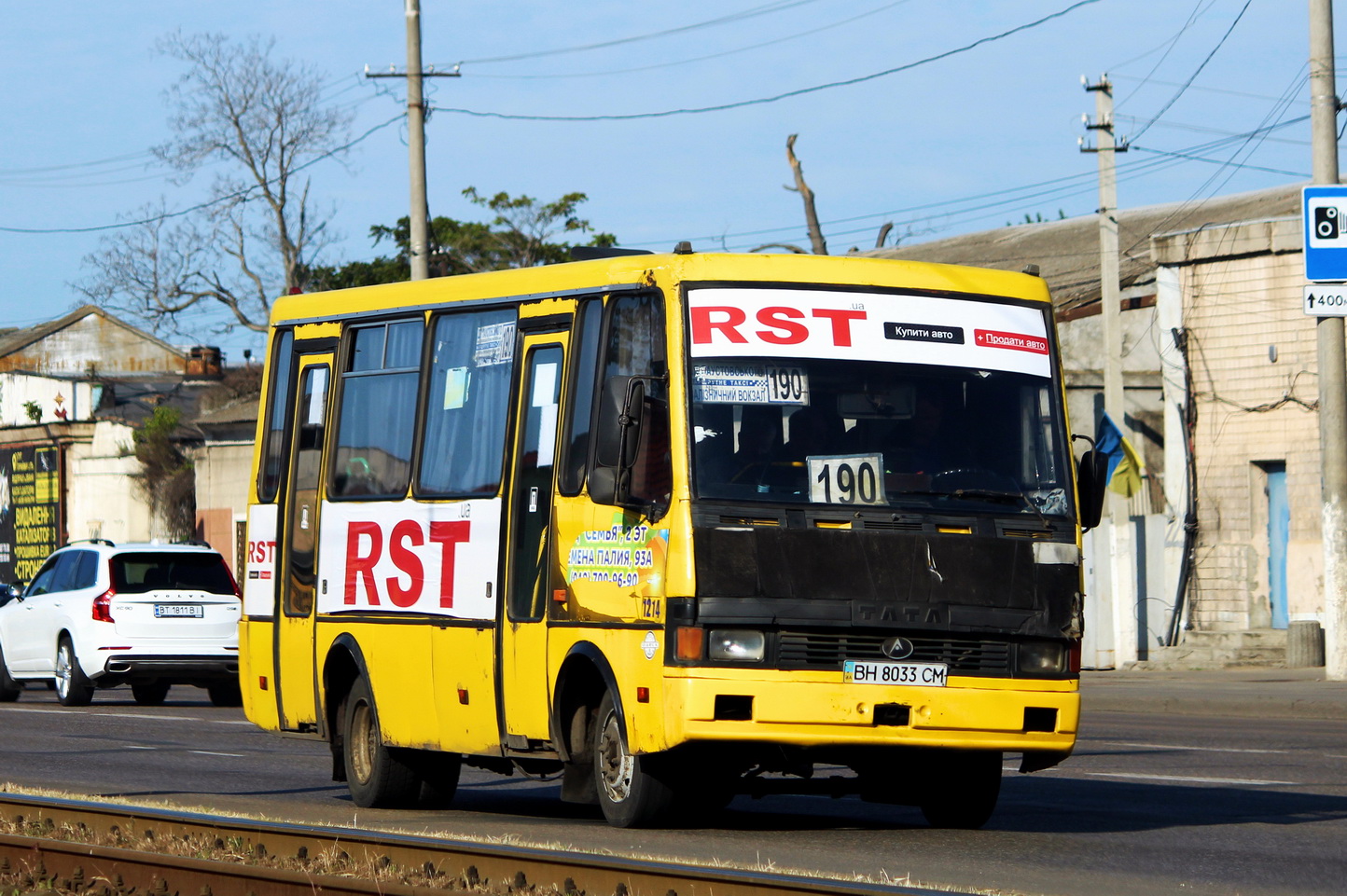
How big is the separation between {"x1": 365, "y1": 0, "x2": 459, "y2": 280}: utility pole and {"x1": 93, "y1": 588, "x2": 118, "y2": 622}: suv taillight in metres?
7.64

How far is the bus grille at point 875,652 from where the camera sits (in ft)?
32.6

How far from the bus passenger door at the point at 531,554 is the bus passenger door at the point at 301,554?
7.47 ft

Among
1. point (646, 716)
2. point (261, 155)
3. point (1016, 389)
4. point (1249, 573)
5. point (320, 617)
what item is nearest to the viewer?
point (646, 716)

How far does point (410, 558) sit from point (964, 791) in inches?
133

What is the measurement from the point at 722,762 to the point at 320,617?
358 cm

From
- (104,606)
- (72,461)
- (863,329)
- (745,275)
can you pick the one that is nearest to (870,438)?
(863,329)

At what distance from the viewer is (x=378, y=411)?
42.0 ft

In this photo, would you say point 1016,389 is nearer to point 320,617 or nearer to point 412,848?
point 412,848

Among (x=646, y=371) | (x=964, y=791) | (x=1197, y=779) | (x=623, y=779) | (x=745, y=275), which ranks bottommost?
(x=1197, y=779)

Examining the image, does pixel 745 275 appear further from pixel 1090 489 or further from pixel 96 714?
pixel 96 714

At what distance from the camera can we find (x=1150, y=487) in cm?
3048

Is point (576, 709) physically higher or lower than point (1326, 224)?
lower

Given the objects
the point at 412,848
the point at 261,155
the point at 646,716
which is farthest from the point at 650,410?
the point at 261,155

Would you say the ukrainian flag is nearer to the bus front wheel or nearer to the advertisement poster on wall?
the bus front wheel
